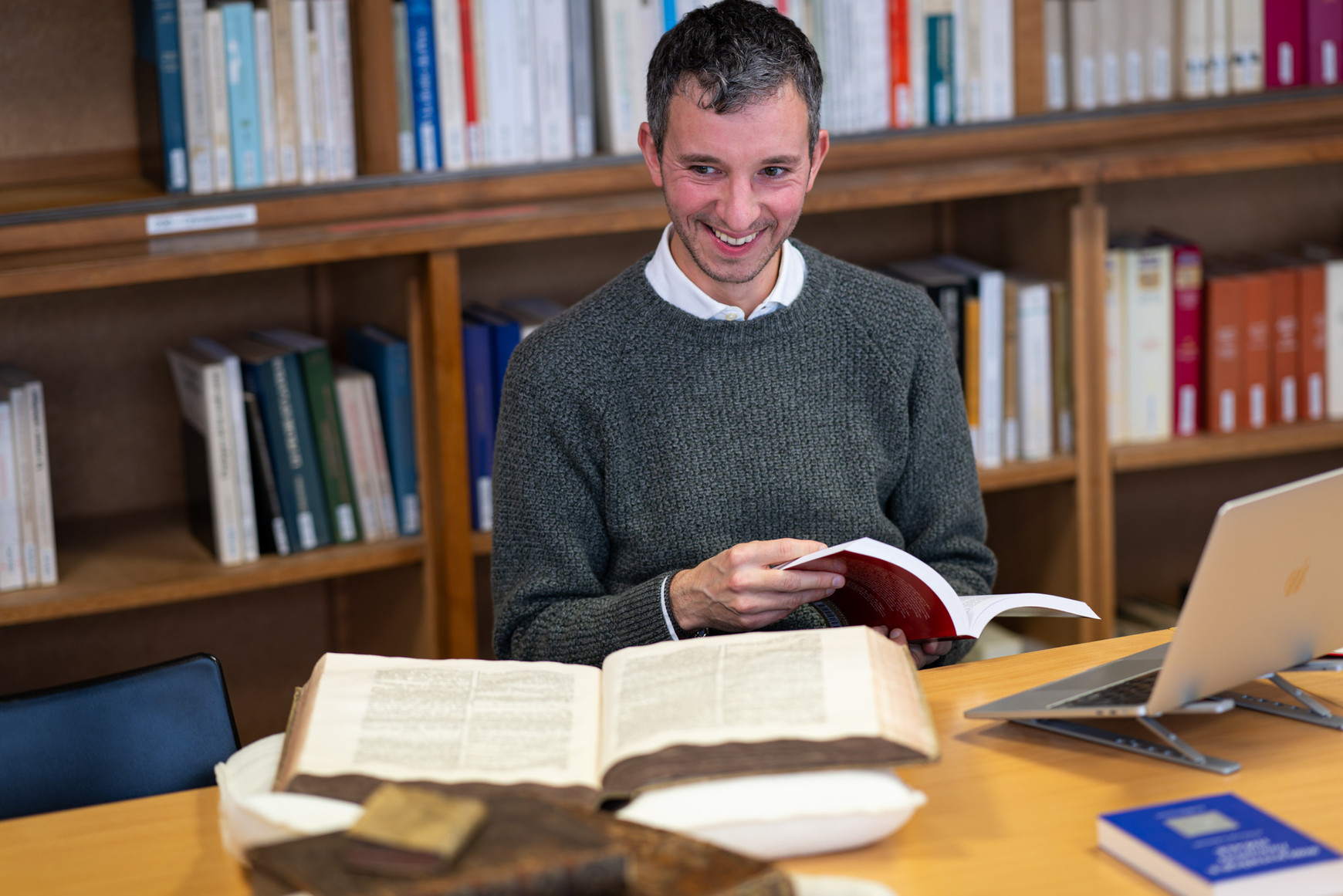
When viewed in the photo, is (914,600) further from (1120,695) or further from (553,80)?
(553,80)

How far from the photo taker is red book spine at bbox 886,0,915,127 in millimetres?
2209

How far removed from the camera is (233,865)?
41.2 inches

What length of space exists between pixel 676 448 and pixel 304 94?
0.81 m

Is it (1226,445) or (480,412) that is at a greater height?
(480,412)

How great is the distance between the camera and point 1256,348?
2400 mm

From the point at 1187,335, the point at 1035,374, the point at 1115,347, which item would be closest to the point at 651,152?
the point at 1035,374

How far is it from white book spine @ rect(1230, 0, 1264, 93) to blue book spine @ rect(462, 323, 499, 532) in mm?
1317

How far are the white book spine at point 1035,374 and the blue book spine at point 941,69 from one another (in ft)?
1.01

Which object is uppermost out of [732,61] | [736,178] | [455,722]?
[732,61]

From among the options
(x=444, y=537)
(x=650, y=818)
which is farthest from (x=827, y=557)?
(x=444, y=537)

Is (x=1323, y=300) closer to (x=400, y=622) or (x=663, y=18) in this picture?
(x=663, y=18)

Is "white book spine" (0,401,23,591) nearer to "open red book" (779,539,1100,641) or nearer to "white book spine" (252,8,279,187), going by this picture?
"white book spine" (252,8,279,187)

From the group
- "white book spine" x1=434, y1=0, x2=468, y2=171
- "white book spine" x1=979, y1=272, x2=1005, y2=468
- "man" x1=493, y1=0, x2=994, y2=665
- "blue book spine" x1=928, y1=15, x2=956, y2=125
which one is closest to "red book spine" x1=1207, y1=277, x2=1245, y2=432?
"white book spine" x1=979, y1=272, x2=1005, y2=468

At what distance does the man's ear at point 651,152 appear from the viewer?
5.12ft
